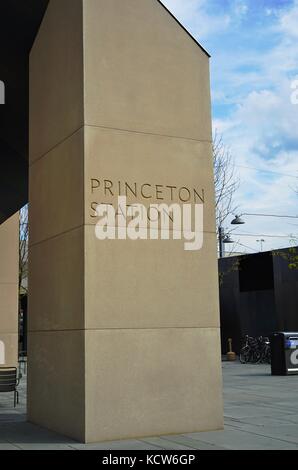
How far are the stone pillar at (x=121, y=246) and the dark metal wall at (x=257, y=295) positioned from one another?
18.3m

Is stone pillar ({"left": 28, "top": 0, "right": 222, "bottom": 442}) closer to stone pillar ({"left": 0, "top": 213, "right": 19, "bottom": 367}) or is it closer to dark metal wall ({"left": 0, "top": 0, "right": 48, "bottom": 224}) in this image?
dark metal wall ({"left": 0, "top": 0, "right": 48, "bottom": 224})

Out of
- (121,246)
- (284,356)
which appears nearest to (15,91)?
(121,246)

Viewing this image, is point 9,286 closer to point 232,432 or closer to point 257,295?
point 232,432

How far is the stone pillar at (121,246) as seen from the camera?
7.88 metres

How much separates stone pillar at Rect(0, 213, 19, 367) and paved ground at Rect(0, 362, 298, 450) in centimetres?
635

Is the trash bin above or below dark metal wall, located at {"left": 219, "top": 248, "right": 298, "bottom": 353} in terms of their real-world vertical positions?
below

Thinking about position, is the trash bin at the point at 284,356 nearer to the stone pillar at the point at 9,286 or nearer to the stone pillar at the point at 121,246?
the stone pillar at the point at 9,286

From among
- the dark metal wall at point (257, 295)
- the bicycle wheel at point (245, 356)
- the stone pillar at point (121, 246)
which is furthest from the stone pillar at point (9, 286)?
the dark metal wall at point (257, 295)

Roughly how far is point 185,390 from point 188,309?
1097 millimetres

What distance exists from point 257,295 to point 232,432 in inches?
832

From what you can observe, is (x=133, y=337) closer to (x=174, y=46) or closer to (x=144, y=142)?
(x=144, y=142)

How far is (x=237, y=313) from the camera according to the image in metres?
29.3

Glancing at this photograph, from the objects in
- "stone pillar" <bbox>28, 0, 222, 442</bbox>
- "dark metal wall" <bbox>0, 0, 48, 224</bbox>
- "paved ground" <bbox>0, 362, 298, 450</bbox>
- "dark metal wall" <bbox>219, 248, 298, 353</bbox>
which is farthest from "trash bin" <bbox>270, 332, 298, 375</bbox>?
"stone pillar" <bbox>28, 0, 222, 442</bbox>

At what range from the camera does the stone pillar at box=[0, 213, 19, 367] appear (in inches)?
765
